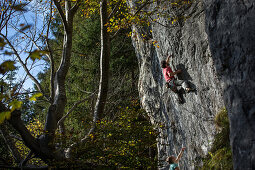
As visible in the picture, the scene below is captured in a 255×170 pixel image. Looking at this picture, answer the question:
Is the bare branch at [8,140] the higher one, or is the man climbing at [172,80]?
the man climbing at [172,80]

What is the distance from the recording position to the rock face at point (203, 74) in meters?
3.02

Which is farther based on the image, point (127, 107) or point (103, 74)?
point (127, 107)

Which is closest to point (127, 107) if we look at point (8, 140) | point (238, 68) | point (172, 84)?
point (172, 84)

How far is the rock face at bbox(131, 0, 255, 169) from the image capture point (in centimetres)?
302

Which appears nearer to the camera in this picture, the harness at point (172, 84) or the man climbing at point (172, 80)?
the man climbing at point (172, 80)

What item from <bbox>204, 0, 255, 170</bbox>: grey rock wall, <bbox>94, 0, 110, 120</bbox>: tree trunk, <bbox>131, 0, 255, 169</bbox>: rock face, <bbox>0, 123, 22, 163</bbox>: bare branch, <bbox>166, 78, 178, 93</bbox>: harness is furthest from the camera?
<bbox>166, 78, 178, 93</bbox>: harness

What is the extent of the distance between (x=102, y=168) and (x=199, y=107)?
4185 millimetres

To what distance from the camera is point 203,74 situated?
780cm

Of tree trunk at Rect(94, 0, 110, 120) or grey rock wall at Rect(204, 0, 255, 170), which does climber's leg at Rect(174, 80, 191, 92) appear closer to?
tree trunk at Rect(94, 0, 110, 120)

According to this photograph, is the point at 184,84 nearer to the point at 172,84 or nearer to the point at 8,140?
the point at 172,84

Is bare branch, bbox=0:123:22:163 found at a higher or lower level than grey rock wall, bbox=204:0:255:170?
lower

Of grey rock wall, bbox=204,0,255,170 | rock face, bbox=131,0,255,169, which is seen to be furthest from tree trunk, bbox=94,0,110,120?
grey rock wall, bbox=204,0,255,170

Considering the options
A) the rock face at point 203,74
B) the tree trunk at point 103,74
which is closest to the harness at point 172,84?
the rock face at point 203,74

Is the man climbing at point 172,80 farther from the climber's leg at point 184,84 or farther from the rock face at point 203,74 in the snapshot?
the rock face at point 203,74
